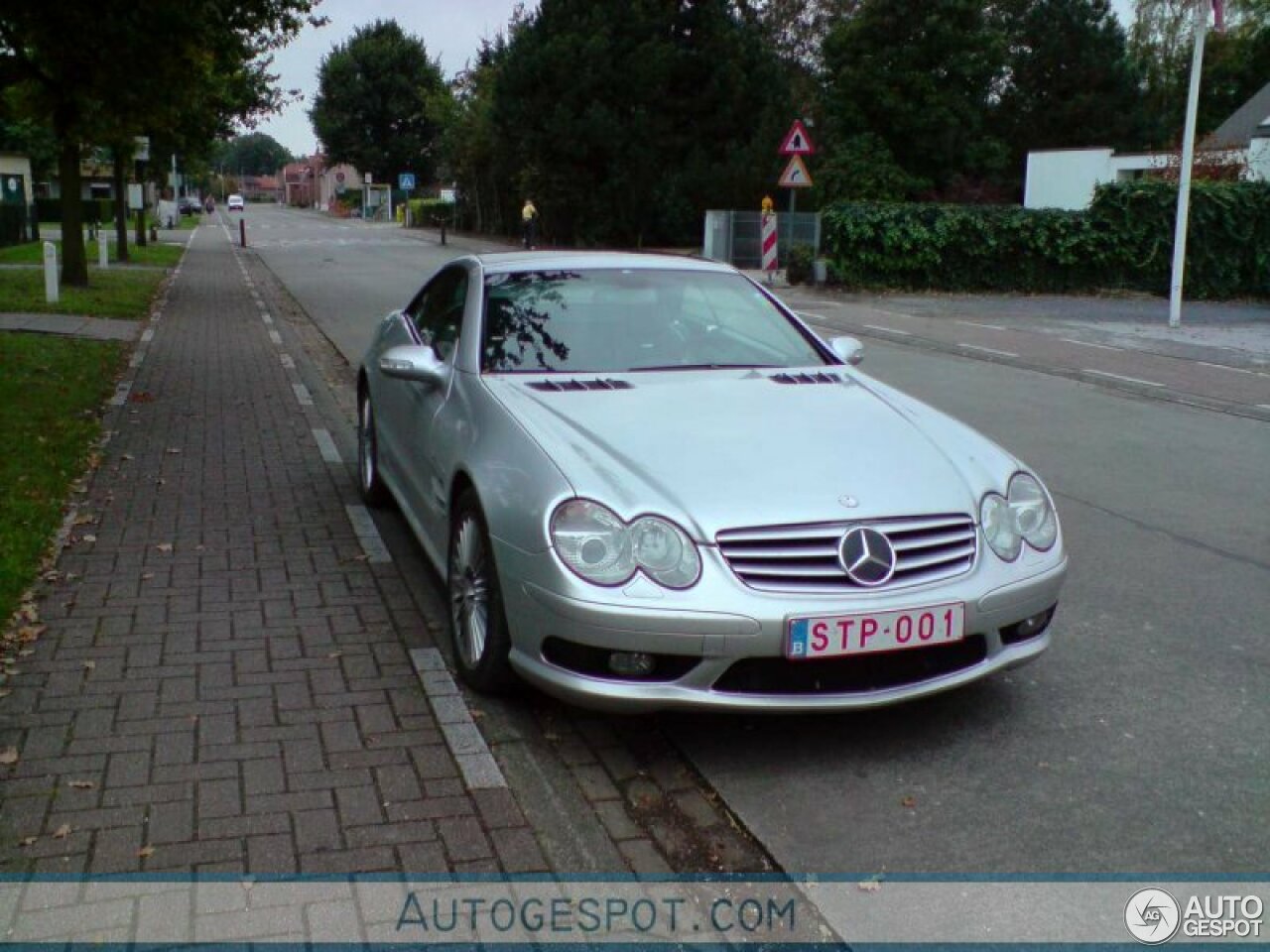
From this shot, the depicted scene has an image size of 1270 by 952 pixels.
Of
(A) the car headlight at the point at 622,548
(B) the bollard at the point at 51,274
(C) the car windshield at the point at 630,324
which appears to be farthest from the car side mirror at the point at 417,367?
(B) the bollard at the point at 51,274

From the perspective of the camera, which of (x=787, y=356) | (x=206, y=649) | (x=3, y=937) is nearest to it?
(x=3, y=937)

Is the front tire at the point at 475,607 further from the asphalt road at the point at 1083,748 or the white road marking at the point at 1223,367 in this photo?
the white road marking at the point at 1223,367

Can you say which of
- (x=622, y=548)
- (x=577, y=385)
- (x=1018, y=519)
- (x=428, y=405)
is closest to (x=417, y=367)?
(x=428, y=405)

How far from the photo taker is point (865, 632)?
3.84 m

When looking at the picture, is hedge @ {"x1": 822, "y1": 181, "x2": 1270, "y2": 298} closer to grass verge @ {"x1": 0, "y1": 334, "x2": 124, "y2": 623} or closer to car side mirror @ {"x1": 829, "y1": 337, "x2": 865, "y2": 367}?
grass verge @ {"x1": 0, "y1": 334, "x2": 124, "y2": 623}

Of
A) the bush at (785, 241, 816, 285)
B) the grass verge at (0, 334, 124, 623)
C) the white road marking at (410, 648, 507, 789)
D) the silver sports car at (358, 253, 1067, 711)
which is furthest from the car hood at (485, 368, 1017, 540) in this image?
the bush at (785, 241, 816, 285)

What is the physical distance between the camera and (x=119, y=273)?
27.4 metres

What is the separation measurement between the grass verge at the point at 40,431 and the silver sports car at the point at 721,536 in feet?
7.25

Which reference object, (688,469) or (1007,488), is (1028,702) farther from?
(688,469)

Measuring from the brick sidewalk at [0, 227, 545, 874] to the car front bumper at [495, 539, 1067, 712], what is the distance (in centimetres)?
49

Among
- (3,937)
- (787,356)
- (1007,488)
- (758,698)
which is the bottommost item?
(3,937)

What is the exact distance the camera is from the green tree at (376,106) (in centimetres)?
8956

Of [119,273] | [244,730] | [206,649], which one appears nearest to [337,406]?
[206,649]

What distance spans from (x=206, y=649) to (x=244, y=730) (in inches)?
34.6
